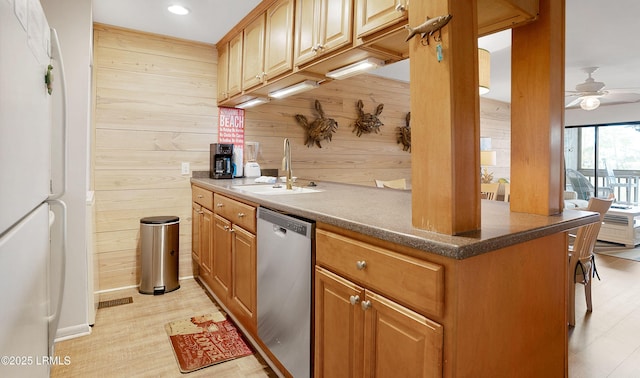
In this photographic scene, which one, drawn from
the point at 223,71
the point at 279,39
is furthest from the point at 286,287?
the point at 223,71

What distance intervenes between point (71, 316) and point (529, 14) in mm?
2949

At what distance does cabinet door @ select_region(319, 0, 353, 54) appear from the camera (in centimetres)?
181

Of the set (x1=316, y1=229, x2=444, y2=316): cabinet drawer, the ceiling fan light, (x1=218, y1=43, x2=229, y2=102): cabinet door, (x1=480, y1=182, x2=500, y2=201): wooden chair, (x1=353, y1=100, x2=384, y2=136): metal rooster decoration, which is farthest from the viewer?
(x1=353, y1=100, x2=384, y2=136): metal rooster decoration

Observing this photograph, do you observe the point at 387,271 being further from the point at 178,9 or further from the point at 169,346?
the point at 178,9

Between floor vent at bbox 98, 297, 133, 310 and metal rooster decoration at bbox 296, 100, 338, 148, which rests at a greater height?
metal rooster decoration at bbox 296, 100, 338, 148

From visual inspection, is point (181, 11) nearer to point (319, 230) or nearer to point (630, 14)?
point (319, 230)

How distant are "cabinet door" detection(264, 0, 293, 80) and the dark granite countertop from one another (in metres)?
1.00

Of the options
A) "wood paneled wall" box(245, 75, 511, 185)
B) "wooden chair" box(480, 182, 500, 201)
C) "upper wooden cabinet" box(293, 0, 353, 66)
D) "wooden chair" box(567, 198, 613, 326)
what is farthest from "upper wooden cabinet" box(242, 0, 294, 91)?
"wooden chair" box(480, 182, 500, 201)

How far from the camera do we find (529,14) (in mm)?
1329

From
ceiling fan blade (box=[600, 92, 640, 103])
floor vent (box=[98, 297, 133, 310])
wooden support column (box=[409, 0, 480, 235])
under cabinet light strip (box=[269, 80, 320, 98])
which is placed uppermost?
ceiling fan blade (box=[600, 92, 640, 103])

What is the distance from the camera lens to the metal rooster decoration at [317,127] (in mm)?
3973

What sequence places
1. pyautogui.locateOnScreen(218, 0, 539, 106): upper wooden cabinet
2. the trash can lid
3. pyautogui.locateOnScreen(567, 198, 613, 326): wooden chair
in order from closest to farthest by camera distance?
pyautogui.locateOnScreen(218, 0, 539, 106): upper wooden cabinet, pyautogui.locateOnScreen(567, 198, 613, 326): wooden chair, the trash can lid

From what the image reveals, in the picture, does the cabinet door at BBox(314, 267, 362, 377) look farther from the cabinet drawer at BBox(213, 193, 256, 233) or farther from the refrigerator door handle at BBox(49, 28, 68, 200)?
the refrigerator door handle at BBox(49, 28, 68, 200)

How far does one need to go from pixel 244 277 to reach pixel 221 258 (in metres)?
0.47
